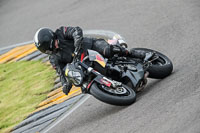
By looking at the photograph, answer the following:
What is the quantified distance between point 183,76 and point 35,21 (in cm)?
797

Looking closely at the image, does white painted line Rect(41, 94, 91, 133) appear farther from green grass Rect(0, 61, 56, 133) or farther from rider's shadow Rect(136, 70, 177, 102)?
rider's shadow Rect(136, 70, 177, 102)

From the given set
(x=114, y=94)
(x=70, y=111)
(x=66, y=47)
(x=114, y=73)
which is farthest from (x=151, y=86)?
(x=70, y=111)

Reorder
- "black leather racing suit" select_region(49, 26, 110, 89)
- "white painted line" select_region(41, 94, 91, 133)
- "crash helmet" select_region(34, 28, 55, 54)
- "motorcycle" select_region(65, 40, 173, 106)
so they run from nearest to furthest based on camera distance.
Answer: "motorcycle" select_region(65, 40, 173, 106), "crash helmet" select_region(34, 28, 55, 54), "black leather racing suit" select_region(49, 26, 110, 89), "white painted line" select_region(41, 94, 91, 133)

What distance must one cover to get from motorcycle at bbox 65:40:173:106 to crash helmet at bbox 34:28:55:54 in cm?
49

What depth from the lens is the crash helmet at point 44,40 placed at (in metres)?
7.21

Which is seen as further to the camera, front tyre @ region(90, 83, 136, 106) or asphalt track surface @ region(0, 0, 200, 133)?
front tyre @ region(90, 83, 136, 106)

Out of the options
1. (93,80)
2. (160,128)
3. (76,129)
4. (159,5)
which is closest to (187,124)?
(160,128)

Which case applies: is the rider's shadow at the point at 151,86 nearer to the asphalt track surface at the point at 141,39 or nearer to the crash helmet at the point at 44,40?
the asphalt track surface at the point at 141,39

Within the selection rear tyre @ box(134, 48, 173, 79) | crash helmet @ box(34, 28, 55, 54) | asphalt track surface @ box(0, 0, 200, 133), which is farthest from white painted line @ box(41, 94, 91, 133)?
→ rear tyre @ box(134, 48, 173, 79)

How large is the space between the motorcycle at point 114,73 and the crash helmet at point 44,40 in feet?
1.62

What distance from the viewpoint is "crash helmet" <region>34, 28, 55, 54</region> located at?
23.6 ft

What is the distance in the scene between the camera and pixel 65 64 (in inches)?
303

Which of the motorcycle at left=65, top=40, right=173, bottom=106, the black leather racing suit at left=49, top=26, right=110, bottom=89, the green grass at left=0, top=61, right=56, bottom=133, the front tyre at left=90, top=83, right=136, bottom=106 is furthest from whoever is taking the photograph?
the green grass at left=0, top=61, right=56, bottom=133

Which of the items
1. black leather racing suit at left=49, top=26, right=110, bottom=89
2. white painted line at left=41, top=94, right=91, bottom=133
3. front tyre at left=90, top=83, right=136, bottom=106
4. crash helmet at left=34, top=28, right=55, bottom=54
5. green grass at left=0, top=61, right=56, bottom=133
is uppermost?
crash helmet at left=34, top=28, right=55, bottom=54
